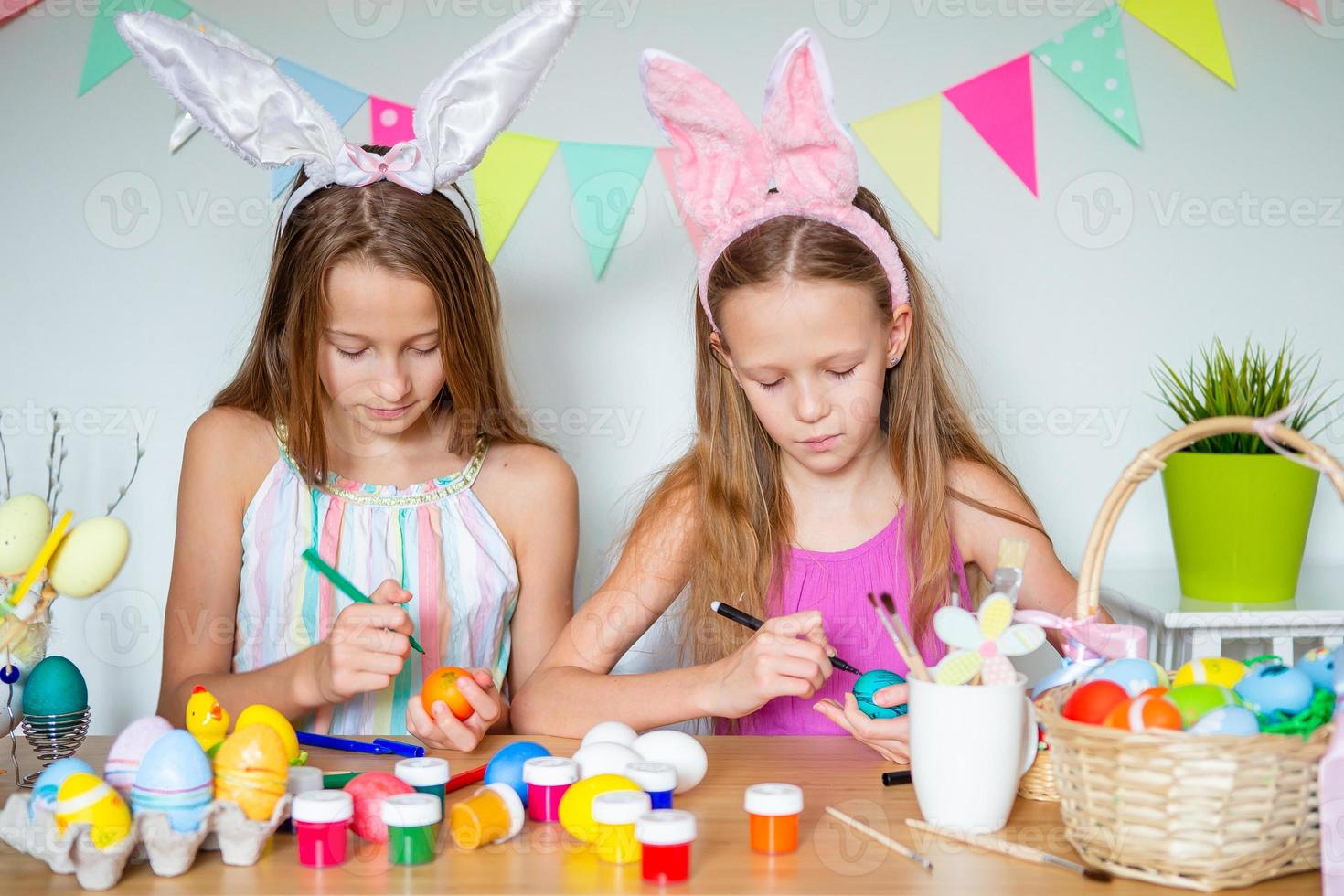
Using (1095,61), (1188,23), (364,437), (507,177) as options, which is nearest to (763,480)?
(364,437)

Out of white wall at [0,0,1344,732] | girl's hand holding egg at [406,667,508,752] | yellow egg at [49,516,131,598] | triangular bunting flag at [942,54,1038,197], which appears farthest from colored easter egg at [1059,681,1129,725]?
triangular bunting flag at [942,54,1038,197]

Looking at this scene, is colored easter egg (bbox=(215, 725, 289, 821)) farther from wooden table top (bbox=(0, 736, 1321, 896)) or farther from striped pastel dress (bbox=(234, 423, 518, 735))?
striped pastel dress (bbox=(234, 423, 518, 735))

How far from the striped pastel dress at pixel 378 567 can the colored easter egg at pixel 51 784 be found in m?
0.72

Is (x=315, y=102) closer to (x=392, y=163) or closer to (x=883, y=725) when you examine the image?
(x=392, y=163)

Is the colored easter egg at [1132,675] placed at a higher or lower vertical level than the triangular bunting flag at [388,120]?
lower

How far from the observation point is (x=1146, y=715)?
0.83 meters

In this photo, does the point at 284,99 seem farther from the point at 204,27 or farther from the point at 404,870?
the point at 404,870

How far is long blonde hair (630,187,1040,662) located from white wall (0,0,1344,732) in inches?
19.2

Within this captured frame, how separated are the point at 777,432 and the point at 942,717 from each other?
0.56 meters

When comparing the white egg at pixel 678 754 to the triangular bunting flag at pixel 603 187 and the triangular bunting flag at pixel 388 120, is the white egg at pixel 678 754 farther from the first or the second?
the triangular bunting flag at pixel 388 120

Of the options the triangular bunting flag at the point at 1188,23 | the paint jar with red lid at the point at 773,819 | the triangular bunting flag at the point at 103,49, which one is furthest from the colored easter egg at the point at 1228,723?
the triangular bunting flag at the point at 103,49

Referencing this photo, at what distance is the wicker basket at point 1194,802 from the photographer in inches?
31.4

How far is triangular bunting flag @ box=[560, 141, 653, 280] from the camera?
80.4 inches

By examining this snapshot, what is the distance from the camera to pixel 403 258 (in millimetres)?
1488
